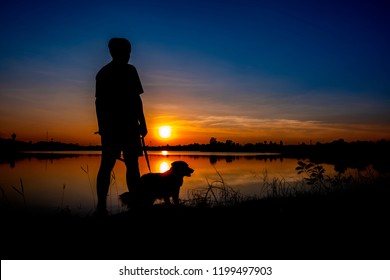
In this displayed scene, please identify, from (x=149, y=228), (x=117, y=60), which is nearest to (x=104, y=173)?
(x=149, y=228)

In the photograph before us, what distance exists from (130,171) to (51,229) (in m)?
1.53

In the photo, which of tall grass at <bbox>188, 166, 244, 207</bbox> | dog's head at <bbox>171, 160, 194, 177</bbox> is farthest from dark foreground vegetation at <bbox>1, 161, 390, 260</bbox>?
dog's head at <bbox>171, 160, 194, 177</bbox>

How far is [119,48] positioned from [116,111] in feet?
3.58

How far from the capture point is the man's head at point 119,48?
4.88 m

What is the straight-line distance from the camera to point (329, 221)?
3896 millimetres

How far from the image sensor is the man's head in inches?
192

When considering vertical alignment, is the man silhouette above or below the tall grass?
above

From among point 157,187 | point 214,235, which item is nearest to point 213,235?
point 214,235

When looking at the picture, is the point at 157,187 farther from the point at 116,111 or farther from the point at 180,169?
the point at 116,111

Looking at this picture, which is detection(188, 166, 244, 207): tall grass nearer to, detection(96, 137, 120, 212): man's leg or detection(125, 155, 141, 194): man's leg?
detection(125, 155, 141, 194): man's leg

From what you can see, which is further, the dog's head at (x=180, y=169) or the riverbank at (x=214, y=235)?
the dog's head at (x=180, y=169)

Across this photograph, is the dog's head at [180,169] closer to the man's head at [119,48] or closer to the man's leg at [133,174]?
the man's leg at [133,174]

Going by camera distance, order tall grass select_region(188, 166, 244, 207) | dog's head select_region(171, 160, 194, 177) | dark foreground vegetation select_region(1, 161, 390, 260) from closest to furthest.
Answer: dark foreground vegetation select_region(1, 161, 390, 260)
tall grass select_region(188, 166, 244, 207)
dog's head select_region(171, 160, 194, 177)

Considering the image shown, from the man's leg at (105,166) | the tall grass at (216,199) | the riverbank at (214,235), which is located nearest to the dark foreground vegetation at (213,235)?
the riverbank at (214,235)
